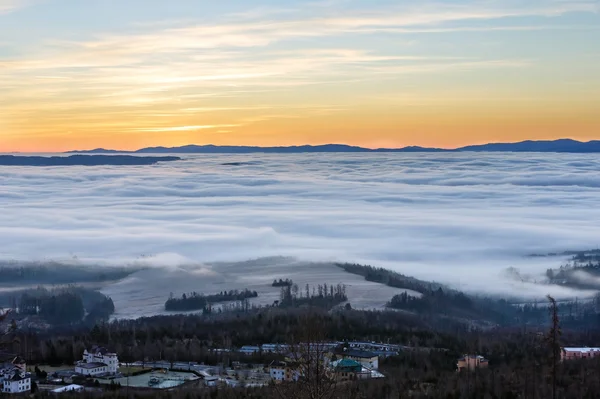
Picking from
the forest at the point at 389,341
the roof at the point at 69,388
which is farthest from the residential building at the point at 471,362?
the roof at the point at 69,388

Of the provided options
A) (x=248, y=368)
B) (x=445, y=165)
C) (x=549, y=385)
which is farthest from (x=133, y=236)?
(x=445, y=165)

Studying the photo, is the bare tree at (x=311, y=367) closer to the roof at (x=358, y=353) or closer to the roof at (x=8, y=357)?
the roof at (x=8, y=357)

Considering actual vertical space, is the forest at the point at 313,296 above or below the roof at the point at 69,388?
below

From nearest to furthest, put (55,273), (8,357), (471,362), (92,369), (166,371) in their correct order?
(8,357)
(92,369)
(166,371)
(471,362)
(55,273)

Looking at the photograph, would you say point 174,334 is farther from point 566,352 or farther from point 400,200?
point 400,200

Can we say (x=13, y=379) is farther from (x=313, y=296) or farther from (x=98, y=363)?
(x=313, y=296)

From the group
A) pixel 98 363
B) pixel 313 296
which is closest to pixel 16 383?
pixel 98 363

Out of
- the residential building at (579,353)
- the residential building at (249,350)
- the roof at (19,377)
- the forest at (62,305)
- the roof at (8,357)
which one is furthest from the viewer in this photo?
the forest at (62,305)
